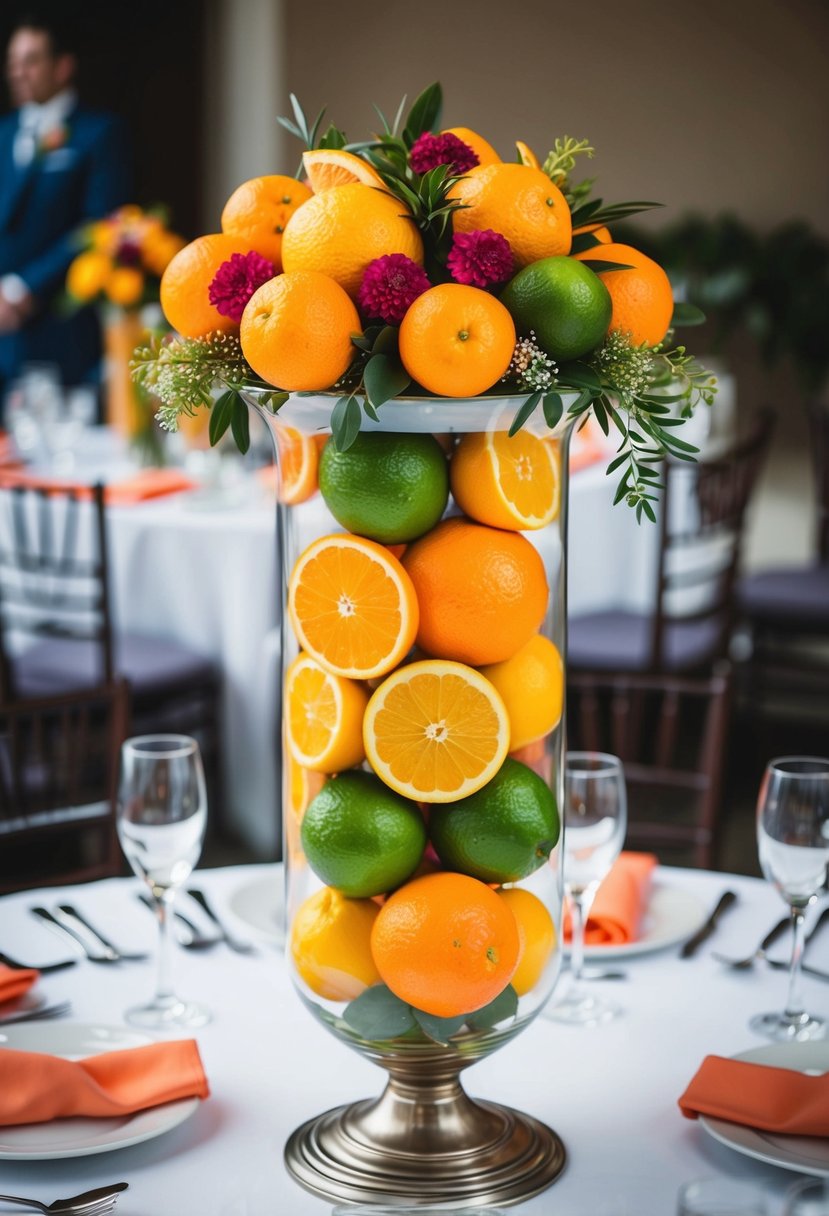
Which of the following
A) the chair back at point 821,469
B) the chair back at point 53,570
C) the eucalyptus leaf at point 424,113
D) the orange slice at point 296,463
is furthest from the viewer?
the chair back at point 821,469

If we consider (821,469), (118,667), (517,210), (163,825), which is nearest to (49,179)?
(118,667)

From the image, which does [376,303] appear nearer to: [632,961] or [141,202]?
[632,961]

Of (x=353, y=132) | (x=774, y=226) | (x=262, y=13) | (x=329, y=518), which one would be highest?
(x=262, y=13)

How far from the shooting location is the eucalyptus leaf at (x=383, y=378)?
932 mm

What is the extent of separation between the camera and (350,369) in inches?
38.9

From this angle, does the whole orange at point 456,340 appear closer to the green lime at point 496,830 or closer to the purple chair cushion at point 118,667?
the green lime at point 496,830

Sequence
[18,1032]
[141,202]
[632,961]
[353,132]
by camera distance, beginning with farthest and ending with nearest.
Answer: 1. [141,202]
2. [353,132]
3. [632,961]
4. [18,1032]

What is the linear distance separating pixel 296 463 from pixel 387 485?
10 cm

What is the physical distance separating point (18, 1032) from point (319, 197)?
687mm

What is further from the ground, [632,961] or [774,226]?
[774,226]

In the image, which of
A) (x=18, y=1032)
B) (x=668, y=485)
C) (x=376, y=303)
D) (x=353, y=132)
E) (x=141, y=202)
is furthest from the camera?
(x=141, y=202)

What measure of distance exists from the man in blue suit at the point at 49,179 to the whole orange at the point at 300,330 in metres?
4.46

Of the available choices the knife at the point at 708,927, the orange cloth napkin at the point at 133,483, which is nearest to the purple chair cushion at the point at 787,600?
the orange cloth napkin at the point at 133,483

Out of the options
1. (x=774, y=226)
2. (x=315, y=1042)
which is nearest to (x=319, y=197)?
(x=315, y=1042)
